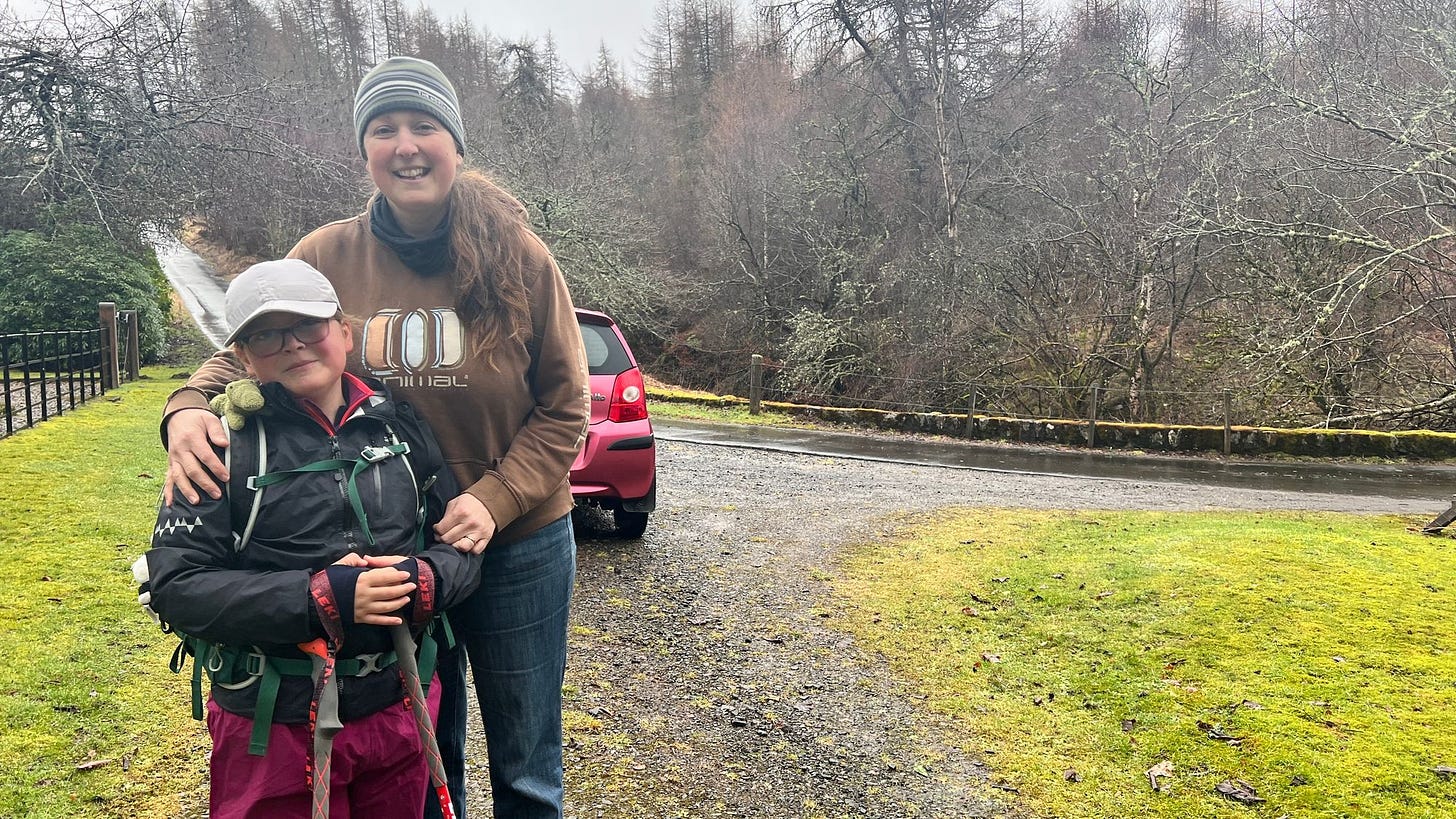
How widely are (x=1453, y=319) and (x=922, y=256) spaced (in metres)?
9.79

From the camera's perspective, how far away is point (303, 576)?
161 cm

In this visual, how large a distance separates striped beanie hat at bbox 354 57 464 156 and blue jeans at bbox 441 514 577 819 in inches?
38.5

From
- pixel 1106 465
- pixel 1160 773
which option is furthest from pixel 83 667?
pixel 1106 465

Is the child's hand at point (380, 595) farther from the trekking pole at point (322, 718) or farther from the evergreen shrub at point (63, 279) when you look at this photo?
the evergreen shrub at point (63, 279)

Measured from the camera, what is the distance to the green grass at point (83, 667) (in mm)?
2803

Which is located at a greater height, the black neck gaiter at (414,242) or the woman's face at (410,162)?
the woman's face at (410,162)

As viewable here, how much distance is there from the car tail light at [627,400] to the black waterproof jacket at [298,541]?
3.97m

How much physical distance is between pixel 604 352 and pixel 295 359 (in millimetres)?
4345

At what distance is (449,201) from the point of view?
2.01 meters

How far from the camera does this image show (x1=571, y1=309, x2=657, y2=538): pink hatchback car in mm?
5793

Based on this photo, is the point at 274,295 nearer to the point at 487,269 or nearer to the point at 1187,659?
the point at 487,269

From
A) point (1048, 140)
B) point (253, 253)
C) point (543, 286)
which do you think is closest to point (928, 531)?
point (543, 286)

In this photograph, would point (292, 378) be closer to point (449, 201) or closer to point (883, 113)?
point (449, 201)

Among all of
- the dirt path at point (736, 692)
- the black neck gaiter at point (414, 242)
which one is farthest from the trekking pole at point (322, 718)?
the dirt path at point (736, 692)
